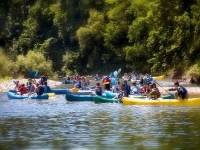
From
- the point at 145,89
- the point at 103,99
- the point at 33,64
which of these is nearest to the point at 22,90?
the point at 103,99

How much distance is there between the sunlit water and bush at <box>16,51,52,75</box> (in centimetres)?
3807

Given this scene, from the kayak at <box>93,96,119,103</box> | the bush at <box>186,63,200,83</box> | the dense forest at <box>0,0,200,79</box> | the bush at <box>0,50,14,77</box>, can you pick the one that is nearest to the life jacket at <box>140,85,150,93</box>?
the kayak at <box>93,96,119,103</box>

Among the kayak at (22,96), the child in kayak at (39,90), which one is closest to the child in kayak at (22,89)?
the kayak at (22,96)

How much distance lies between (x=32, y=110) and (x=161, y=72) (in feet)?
110

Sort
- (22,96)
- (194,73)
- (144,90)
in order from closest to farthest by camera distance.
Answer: (144,90)
(22,96)
(194,73)

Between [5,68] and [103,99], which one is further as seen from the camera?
[5,68]

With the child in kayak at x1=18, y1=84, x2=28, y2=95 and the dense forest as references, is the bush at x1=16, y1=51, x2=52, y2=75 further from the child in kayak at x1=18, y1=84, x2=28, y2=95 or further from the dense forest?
the child in kayak at x1=18, y1=84, x2=28, y2=95

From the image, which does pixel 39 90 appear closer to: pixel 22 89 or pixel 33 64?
pixel 22 89

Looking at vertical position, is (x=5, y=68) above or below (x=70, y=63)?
→ below

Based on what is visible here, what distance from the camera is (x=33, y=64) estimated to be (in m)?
78.5

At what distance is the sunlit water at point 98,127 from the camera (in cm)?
2144

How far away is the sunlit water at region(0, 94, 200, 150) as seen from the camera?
21.4 meters

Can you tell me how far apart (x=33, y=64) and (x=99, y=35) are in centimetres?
992

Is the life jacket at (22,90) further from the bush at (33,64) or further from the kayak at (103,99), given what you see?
the bush at (33,64)
